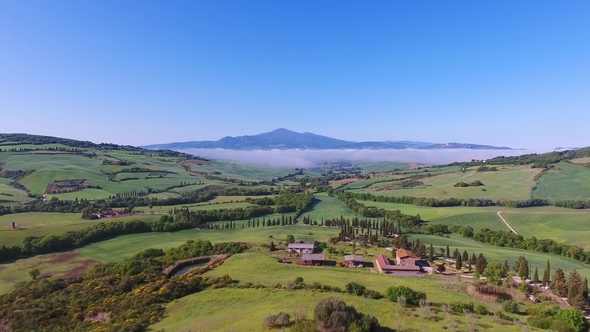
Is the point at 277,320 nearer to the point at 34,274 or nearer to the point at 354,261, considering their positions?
the point at 354,261

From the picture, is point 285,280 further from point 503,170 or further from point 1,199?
point 503,170

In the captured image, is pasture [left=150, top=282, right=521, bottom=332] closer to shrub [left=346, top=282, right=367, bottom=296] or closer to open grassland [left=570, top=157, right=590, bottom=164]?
shrub [left=346, top=282, right=367, bottom=296]

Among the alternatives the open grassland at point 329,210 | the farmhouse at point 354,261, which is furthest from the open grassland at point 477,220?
the farmhouse at point 354,261

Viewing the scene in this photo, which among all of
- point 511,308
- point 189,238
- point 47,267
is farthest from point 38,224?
point 511,308

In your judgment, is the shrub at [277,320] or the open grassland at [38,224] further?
the open grassland at [38,224]

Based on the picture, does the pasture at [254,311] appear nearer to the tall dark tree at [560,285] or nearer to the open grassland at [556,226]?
the tall dark tree at [560,285]

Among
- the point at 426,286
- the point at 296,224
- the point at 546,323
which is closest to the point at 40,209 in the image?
the point at 296,224
